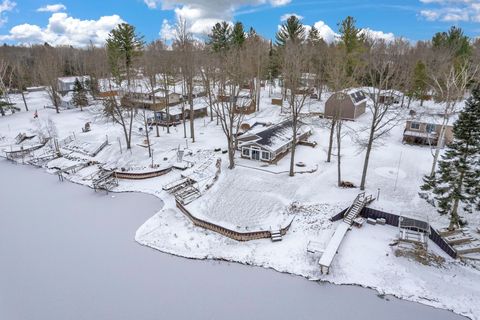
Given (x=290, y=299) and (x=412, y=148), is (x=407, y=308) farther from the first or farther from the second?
(x=412, y=148)

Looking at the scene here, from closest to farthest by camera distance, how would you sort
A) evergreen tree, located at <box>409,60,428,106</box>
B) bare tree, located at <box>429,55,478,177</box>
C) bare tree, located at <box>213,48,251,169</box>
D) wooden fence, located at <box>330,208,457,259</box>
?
wooden fence, located at <box>330,208,457,259</box> < bare tree, located at <box>429,55,478,177</box> < bare tree, located at <box>213,48,251,169</box> < evergreen tree, located at <box>409,60,428,106</box>

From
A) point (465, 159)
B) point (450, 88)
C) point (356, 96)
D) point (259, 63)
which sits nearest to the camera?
point (465, 159)

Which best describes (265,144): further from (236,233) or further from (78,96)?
(78,96)

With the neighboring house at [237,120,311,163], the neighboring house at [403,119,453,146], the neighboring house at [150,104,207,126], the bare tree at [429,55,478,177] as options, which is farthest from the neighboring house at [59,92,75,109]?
the bare tree at [429,55,478,177]

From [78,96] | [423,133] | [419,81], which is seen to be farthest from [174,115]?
[419,81]

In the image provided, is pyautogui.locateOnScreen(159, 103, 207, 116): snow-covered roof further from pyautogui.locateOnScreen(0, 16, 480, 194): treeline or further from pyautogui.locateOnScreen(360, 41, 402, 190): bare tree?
A: pyautogui.locateOnScreen(360, 41, 402, 190): bare tree

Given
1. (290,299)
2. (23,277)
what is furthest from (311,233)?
(23,277)
